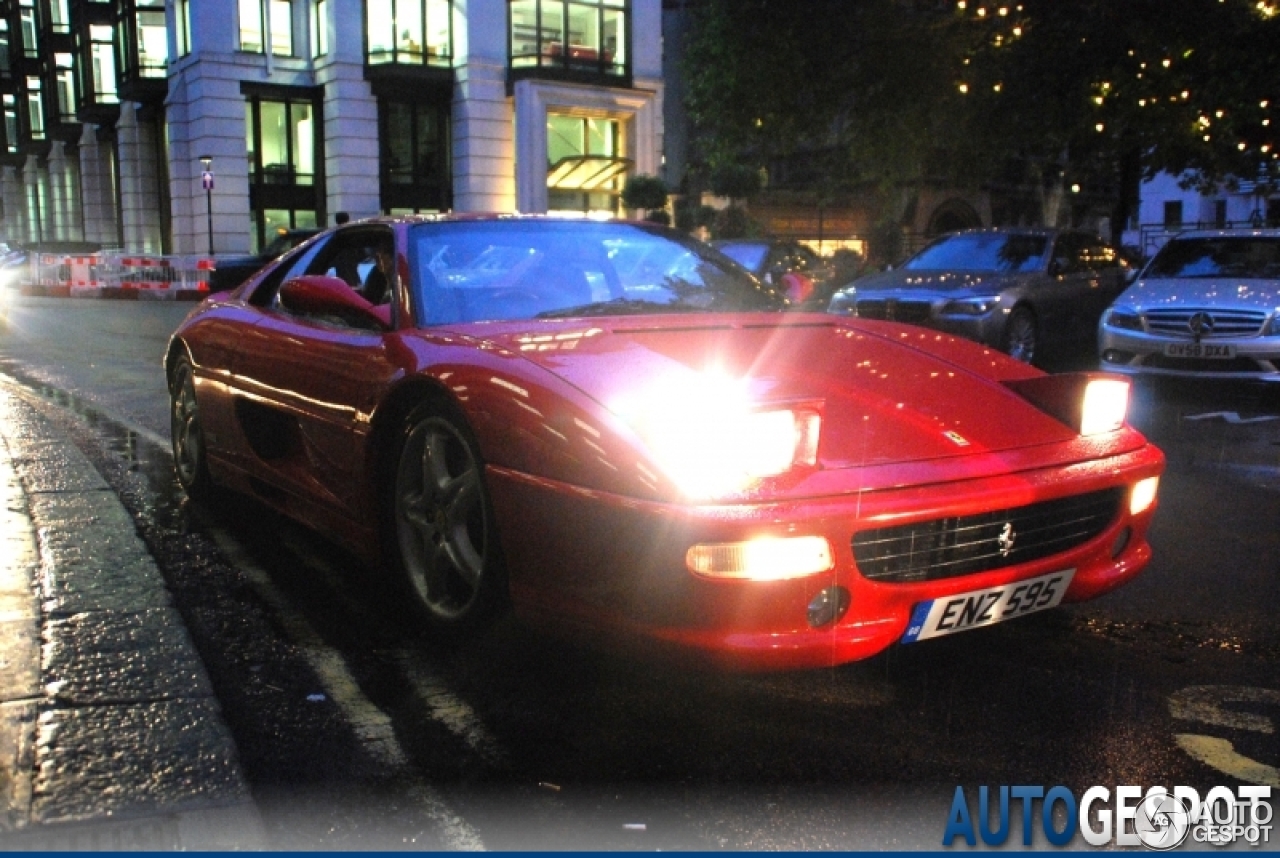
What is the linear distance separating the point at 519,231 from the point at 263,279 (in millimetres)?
1444

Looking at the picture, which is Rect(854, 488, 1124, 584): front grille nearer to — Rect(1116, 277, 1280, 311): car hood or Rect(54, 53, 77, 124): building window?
Rect(1116, 277, 1280, 311): car hood

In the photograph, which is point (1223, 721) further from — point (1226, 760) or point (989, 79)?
point (989, 79)

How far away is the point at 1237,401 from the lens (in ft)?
31.4

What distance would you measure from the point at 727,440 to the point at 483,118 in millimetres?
33501

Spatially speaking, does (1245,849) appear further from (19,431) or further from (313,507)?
(19,431)

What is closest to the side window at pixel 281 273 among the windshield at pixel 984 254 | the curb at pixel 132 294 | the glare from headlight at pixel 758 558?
the glare from headlight at pixel 758 558

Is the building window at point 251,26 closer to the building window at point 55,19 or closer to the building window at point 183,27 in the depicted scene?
the building window at point 183,27

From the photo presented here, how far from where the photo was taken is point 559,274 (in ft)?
13.9

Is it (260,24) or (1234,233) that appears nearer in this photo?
(1234,233)

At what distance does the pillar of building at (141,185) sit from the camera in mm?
40656

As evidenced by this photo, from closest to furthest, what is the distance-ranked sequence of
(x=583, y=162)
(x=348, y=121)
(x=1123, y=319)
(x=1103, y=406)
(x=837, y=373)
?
1. (x=837, y=373)
2. (x=1103, y=406)
3. (x=1123, y=319)
4. (x=348, y=121)
5. (x=583, y=162)

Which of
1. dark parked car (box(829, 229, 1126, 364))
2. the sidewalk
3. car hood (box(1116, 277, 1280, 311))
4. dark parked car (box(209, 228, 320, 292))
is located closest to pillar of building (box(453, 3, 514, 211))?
dark parked car (box(209, 228, 320, 292))

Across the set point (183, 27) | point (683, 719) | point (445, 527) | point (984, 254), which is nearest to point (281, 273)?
point (445, 527)

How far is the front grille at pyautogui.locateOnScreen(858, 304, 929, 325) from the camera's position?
11.6m
